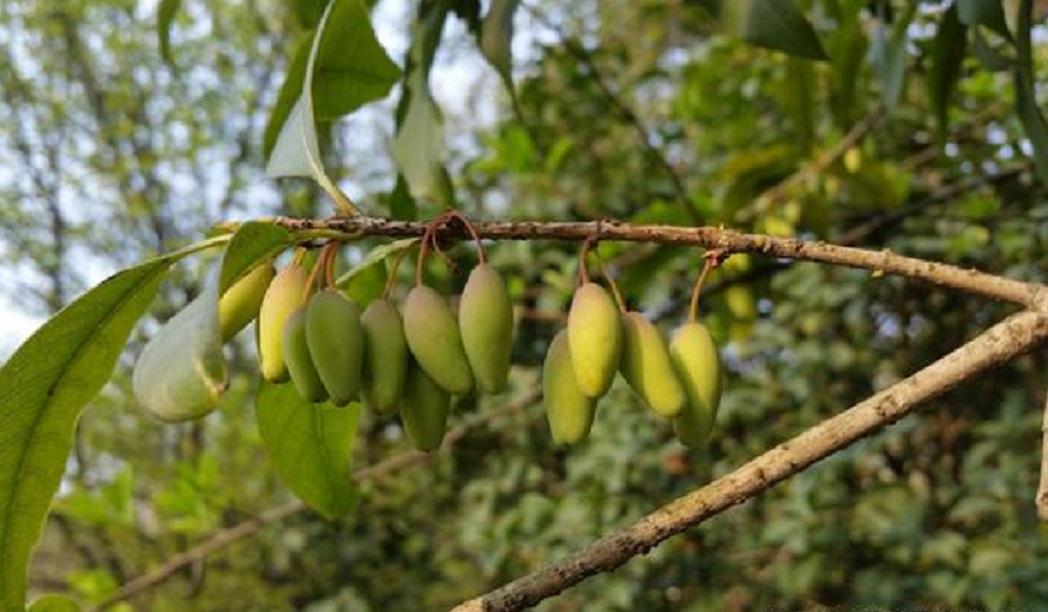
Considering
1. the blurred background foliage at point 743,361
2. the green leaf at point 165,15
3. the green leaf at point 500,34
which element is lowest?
the blurred background foliage at point 743,361

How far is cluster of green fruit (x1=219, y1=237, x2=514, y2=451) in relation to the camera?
1.97 ft

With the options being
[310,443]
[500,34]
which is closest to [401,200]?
[500,34]

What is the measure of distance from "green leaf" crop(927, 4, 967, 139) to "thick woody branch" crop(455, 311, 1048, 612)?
2.12ft

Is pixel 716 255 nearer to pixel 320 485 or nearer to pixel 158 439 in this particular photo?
pixel 320 485

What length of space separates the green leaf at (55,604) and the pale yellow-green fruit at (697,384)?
33cm

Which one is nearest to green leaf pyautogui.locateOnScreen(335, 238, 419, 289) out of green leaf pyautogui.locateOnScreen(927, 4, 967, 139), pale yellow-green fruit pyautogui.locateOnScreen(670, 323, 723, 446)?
pale yellow-green fruit pyautogui.locateOnScreen(670, 323, 723, 446)

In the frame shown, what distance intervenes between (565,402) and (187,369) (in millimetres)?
182

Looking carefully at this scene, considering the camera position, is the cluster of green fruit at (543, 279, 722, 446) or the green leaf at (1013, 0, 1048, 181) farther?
the green leaf at (1013, 0, 1048, 181)

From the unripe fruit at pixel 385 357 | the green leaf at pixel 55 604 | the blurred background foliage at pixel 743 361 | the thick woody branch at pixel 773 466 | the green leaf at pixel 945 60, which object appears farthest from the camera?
the blurred background foliage at pixel 743 361

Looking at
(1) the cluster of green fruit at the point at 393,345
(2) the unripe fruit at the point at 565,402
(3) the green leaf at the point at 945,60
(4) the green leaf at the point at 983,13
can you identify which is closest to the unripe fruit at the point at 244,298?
(1) the cluster of green fruit at the point at 393,345

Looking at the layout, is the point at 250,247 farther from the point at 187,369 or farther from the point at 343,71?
the point at 343,71

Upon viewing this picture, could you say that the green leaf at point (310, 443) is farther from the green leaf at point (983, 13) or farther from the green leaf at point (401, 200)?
the green leaf at point (983, 13)

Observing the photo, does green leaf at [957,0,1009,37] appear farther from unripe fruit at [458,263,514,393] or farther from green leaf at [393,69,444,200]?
unripe fruit at [458,263,514,393]

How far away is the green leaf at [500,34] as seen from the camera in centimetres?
108
